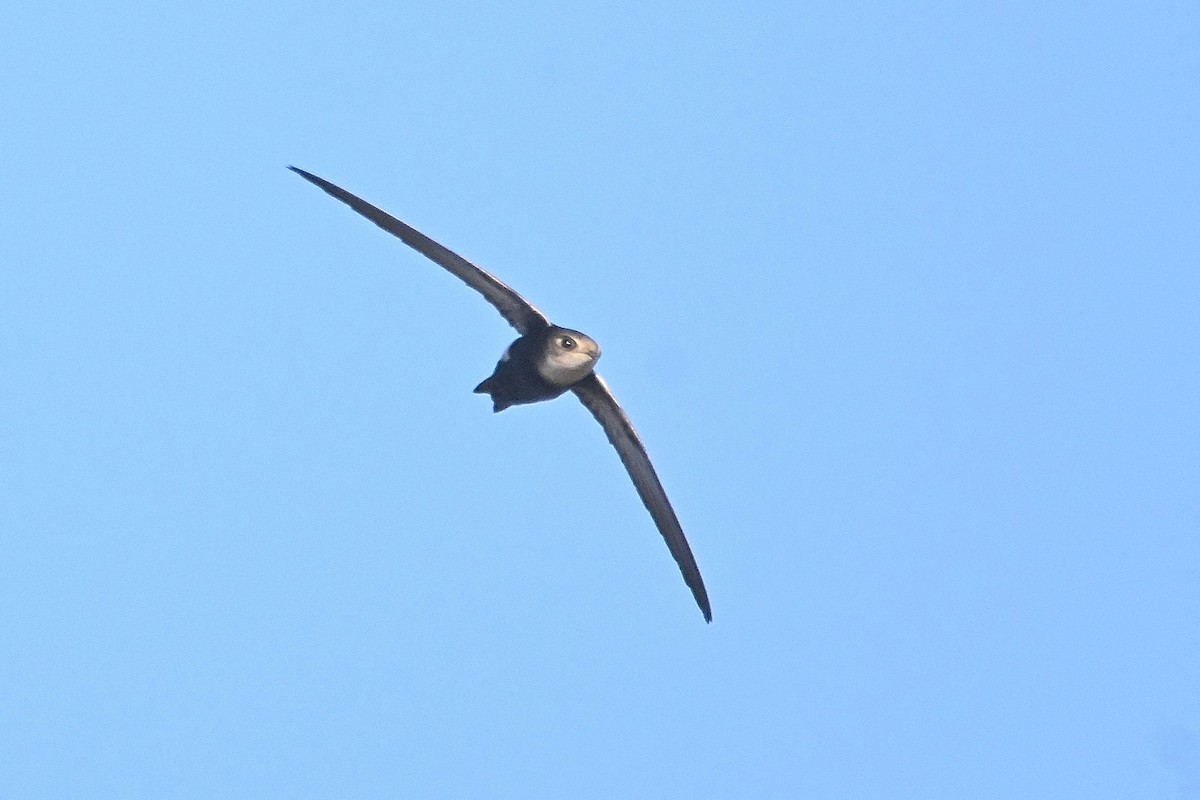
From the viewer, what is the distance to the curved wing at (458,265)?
1812cm

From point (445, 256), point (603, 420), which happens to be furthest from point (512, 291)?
point (603, 420)

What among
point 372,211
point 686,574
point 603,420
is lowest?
point 686,574

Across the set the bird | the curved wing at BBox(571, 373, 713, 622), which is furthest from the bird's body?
the curved wing at BBox(571, 373, 713, 622)

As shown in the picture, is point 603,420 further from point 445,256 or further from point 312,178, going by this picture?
point 312,178

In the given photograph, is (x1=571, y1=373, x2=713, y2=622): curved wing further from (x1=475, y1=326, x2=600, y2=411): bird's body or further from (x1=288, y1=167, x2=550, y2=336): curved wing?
(x1=288, y1=167, x2=550, y2=336): curved wing

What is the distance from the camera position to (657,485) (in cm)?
2022

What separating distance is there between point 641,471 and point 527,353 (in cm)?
244

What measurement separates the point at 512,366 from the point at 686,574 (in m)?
3.61

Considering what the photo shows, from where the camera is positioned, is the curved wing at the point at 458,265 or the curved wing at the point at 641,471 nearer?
the curved wing at the point at 458,265

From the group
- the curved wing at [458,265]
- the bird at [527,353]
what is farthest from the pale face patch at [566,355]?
the curved wing at [458,265]

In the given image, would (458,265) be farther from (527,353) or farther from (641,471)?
(641,471)

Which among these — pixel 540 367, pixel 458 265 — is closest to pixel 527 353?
pixel 540 367

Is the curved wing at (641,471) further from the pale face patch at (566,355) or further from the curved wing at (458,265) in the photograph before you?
the curved wing at (458,265)

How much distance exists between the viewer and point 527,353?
1856 centimetres
